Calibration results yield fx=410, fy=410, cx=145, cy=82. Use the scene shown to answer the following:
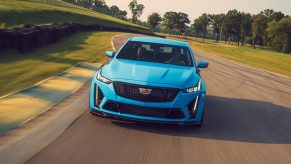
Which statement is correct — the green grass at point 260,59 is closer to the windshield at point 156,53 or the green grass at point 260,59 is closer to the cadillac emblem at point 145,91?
the windshield at point 156,53

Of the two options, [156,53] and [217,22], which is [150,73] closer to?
[156,53]

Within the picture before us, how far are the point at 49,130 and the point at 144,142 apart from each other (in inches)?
59.9

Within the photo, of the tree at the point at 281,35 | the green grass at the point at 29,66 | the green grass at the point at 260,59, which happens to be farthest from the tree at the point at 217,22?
the green grass at the point at 29,66

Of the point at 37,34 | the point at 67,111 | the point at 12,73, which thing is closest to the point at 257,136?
the point at 67,111

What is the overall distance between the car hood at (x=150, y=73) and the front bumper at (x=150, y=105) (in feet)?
0.71

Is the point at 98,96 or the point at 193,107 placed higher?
the point at 98,96

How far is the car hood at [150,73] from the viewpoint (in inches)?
272

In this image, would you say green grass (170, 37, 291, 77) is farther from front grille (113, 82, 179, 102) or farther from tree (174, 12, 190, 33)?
tree (174, 12, 190, 33)

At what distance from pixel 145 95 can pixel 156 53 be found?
192cm

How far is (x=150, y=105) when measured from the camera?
261 inches

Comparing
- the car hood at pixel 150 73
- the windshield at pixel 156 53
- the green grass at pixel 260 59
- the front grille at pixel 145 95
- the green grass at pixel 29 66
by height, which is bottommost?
the green grass at pixel 260 59

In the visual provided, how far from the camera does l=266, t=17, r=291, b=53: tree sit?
366 ft

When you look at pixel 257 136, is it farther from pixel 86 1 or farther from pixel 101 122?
pixel 86 1

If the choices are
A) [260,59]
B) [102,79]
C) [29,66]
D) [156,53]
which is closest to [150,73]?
[102,79]
